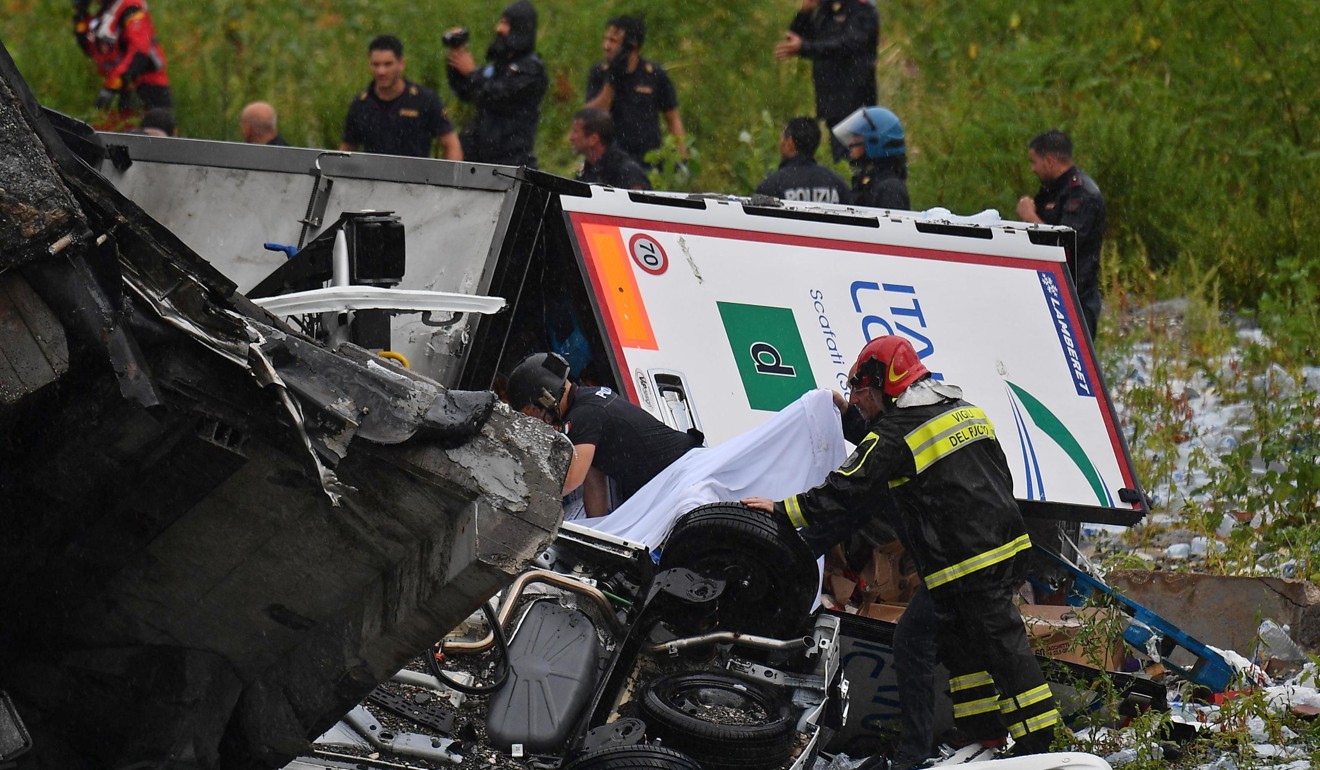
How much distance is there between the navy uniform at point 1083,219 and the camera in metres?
8.40

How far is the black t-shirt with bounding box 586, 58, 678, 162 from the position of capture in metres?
10.5

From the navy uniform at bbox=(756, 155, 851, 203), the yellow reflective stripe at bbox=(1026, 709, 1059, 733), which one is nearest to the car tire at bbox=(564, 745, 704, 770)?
the yellow reflective stripe at bbox=(1026, 709, 1059, 733)

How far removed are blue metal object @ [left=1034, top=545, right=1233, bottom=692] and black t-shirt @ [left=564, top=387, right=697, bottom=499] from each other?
178cm

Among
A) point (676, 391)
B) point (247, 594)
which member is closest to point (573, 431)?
point (676, 391)

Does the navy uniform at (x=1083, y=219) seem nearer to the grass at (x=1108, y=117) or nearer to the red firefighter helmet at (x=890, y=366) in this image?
the grass at (x=1108, y=117)

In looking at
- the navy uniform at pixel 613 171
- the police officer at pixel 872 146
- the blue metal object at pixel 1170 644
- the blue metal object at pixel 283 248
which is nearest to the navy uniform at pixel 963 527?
the blue metal object at pixel 1170 644

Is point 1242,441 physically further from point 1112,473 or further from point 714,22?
point 714,22

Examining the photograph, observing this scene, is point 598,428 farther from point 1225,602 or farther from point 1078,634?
point 1225,602

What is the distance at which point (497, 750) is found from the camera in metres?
4.26

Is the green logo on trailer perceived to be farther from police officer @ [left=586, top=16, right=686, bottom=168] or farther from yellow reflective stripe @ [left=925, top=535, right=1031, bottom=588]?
police officer @ [left=586, top=16, right=686, bottom=168]

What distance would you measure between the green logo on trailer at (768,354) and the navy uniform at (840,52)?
13.1 ft

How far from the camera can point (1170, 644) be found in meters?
6.02

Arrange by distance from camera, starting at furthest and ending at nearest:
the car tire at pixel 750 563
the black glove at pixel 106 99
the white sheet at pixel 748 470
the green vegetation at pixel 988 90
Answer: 1. the black glove at pixel 106 99
2. the green vegetation at pixel 988 90
3. the white sheet at pixel 748 470
4. the car tire at pixel 750 563

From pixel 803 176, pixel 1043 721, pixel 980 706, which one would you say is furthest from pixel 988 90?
pixel 1043 721
